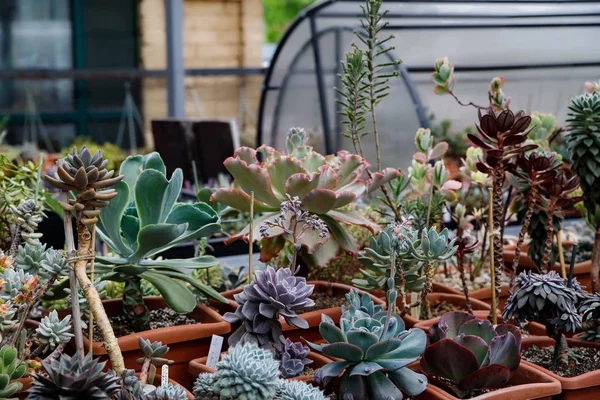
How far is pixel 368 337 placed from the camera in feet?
4.26

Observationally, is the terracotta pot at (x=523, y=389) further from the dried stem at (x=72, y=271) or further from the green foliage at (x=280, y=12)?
the green foliage at (x=280, y=12)

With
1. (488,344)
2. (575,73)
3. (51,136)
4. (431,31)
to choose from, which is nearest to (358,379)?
(488,344)

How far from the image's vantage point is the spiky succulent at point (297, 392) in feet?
4.13

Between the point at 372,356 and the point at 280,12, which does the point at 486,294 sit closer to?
the point at 372,356

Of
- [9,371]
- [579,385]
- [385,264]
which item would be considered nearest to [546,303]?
[579,385]

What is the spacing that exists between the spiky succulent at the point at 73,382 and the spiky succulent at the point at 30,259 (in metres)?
0.36

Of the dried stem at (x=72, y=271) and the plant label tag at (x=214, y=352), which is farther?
the plant label tag at (x=214, y=352)

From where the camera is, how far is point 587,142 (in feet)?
6.17

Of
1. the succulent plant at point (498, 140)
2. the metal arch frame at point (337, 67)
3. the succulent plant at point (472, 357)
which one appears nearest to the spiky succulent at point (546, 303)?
the succulent plant at point (472, 357)


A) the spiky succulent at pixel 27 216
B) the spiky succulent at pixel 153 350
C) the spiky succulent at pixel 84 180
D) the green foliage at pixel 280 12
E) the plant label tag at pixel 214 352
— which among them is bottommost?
the plant label tag at pixel 214 352

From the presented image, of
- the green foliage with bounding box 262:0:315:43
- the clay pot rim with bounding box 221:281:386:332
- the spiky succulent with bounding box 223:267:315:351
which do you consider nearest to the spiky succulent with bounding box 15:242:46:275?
the spiky succulent with bounding box 223:267:315:351

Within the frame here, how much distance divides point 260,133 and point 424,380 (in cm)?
481

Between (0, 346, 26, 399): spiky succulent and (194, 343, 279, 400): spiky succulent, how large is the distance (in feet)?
1.10

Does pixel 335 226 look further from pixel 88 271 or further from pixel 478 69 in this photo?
pixel 478 69
